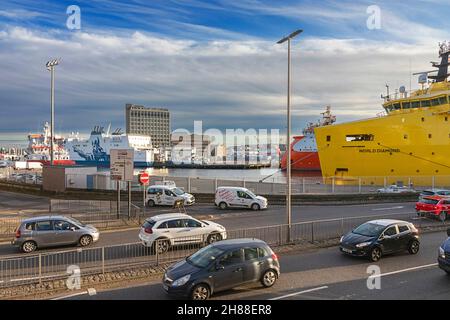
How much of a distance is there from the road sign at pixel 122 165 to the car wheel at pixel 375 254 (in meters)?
14.8

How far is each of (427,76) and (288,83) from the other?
A: 36.8 meters

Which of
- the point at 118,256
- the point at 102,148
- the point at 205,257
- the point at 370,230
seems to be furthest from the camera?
the point at 102,148

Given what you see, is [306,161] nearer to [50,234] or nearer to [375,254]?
[375,254]

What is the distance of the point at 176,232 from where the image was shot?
50.3 ft

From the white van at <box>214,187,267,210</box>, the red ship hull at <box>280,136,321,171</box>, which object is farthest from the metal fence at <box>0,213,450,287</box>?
the red ship hull at <box>280,136,321,171</box>

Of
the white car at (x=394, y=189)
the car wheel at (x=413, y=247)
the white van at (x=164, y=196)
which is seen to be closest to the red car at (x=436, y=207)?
the car wheel at (x=413, y=247)

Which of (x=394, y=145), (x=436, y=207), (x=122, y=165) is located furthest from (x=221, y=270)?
(x=394, y=145)

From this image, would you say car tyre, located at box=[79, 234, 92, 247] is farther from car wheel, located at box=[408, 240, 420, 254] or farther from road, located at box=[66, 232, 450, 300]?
car wheel, located at box=[408, 240, 420, 254]

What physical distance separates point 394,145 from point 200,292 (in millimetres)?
35745

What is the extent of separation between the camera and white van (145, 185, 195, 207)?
91.7 ft

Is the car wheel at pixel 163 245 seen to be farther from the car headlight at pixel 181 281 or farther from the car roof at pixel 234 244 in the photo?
the car headlight at pixel 181 281

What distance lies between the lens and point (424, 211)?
70.0 ft
